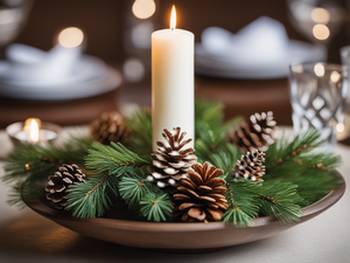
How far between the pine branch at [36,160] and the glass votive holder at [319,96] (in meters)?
0.31

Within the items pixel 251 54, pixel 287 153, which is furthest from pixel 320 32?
pixel 287 153

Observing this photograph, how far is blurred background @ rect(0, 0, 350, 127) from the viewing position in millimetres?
1378

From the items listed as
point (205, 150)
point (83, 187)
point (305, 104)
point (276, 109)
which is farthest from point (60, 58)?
point (83, 187)

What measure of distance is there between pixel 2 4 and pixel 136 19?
0.35m

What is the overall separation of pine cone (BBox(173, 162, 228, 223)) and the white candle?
7 centimetres

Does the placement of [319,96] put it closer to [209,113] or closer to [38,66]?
[209,113]

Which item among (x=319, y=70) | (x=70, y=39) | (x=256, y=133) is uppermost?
(x=70, y=39)

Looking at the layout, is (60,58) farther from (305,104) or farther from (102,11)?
(102,11)

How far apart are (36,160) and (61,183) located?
3.9 inches

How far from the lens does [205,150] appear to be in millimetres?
827

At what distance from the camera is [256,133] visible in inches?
32.1

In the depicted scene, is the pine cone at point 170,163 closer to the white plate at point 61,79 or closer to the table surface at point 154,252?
the table surface at point 154,252

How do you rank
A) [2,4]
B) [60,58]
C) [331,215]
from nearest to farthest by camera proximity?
[331,215] < [60,58] < [2,4]

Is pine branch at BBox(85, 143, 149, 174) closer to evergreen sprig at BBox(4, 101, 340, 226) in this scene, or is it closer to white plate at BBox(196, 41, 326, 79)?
evergreen sprig at BBox(4, 101, 340, 226)
